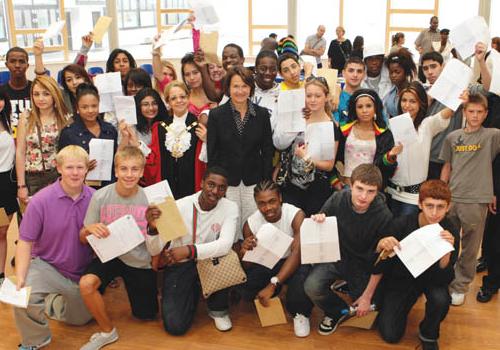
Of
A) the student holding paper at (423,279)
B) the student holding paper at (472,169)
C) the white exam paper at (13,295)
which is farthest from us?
the student holding paper at (472,169)

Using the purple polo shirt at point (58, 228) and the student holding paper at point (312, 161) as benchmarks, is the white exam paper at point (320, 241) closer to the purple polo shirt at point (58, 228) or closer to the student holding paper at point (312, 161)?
the student holding paper at point (312, 161)

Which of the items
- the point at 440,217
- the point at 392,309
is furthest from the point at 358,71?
the point at 392,309

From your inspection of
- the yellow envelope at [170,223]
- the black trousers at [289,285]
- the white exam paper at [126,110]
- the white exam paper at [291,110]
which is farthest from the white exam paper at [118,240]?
the white exam paper at [291,110]

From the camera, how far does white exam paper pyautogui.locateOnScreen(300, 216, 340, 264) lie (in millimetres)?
3055

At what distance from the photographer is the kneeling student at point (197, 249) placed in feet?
10.8

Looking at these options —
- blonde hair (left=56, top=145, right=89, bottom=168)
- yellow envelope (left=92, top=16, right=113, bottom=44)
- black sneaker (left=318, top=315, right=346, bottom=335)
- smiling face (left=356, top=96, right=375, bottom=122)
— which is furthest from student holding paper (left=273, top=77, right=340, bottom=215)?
yellow envelope (left=92, top=16, right=113, bottom=44)

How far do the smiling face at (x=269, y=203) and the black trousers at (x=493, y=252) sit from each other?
1613 millimetres

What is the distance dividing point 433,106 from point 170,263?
7.29ft

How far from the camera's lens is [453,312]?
11.5ft

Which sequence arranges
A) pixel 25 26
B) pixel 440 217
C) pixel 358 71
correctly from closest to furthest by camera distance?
pixel 440 217 → pixel 358 71 → pixel 25 26

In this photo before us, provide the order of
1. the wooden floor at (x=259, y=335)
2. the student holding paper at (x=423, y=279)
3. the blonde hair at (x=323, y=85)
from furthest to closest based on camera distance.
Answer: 1. the blonde hair at (x=323, y=85)
2. the wooden floor at (x=259, y=335)
3. the student holding paper at (x=423, y=279)

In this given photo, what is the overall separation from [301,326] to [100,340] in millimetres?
1280

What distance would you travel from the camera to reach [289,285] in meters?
3.41

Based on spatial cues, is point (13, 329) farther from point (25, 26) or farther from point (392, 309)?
point (25, 26)
